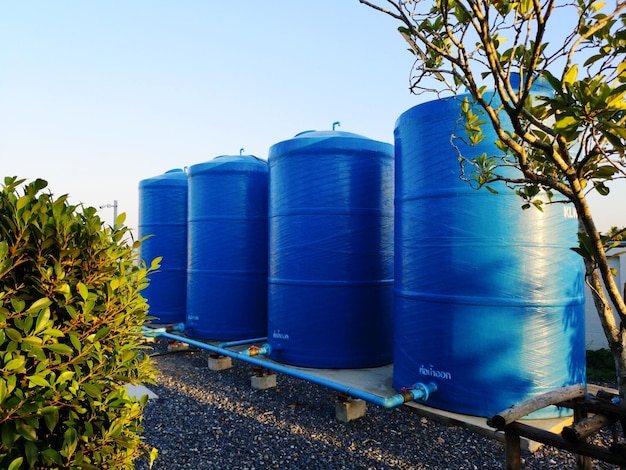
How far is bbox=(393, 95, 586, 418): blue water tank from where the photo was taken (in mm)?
3781

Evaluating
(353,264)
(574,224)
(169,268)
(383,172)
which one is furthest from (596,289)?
(169,268)

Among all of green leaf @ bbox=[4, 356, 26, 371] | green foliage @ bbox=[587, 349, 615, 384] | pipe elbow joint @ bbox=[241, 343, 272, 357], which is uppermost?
green leaf @ bbox=[4, 356, 26, 371]

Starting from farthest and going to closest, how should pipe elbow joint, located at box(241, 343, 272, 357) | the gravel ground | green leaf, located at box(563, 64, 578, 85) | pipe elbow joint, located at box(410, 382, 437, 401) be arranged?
pipe elbow joint, located at box(241, 343, 272, 357)
pipe elbow joint, located at box(410, 382, 437, 401)
the gravel ground
green leaf, located at box(563, 64, 578, 85)

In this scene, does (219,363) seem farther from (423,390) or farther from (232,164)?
(423,390)

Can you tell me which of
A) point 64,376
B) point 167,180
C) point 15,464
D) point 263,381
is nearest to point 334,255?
point 263,381

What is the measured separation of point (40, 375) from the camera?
169cm

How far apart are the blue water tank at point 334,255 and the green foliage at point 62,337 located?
3.26 m

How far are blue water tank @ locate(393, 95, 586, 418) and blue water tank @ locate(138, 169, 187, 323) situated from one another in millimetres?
5652

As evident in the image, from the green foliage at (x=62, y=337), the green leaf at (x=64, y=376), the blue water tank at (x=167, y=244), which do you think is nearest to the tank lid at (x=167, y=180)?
the blue water tank at (x=167, y=244)

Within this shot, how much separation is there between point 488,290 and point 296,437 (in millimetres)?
2063

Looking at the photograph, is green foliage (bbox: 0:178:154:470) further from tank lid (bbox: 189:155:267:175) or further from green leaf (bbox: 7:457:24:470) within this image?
tank lid (bbox: 189:155:267:175)

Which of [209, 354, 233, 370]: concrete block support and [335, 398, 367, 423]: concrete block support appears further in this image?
[209, 354, 233, 370]: concrete block support

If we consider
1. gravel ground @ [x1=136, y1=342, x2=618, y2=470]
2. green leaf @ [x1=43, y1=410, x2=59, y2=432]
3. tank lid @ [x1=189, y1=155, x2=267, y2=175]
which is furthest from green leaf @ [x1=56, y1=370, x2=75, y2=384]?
tank lid @ [x1=189, y1=155, x2=267, y2=175]

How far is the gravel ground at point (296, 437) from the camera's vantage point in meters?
3.46
